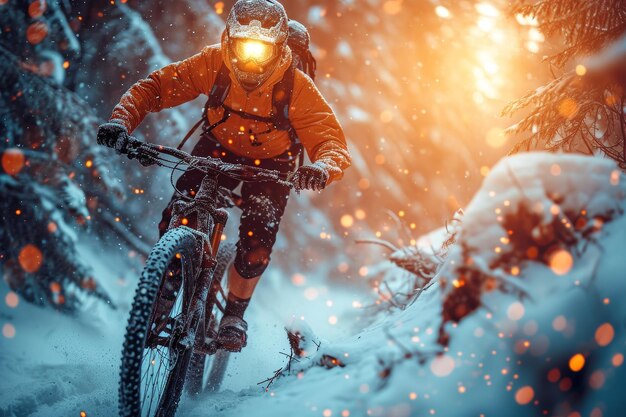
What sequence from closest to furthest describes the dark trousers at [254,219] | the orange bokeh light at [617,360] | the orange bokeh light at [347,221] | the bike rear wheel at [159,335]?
the orange bokeh light at [617,360] < the bike rear wheel at [159,335] < the dark trousers at [254,219] < the orange bokeh light at [347,221]

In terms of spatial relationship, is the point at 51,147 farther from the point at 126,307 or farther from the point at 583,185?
the point at 583,185

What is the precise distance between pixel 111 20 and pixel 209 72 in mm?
6417

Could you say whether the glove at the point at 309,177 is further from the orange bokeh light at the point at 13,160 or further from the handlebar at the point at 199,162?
the orange bokeh light at the point at 13,160

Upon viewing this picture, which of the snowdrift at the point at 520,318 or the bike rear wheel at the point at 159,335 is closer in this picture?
the snowdrift at the point at 520,318

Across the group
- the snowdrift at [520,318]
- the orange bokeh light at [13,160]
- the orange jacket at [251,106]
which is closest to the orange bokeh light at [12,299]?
the orange bokeh light at [13,160]

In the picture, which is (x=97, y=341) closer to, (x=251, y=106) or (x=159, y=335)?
(x=159, y=335)

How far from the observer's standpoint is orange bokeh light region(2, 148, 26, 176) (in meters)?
6.78

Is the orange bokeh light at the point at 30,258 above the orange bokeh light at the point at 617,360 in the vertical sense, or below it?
above

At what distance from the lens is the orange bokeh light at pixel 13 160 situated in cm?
678

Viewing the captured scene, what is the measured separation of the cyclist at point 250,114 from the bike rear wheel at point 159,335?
666mm

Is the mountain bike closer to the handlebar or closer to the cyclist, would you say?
the handlebar

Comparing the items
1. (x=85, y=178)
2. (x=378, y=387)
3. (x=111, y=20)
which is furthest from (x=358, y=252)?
(x=378, y=387)

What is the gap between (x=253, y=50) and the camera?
327 centimetres

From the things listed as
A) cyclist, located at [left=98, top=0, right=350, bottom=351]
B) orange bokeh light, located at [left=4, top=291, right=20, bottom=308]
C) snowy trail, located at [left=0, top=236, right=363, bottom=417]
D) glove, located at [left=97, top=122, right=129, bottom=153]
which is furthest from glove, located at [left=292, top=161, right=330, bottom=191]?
orange bokeh light, located at [left=4, top=291, right=20, bottom=308]
